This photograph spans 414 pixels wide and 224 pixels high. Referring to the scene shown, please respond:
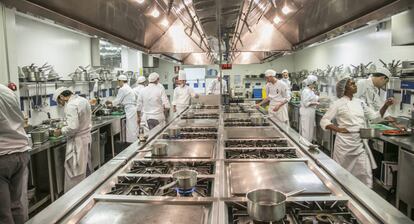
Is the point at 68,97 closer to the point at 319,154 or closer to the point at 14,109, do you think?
the point at 14,109

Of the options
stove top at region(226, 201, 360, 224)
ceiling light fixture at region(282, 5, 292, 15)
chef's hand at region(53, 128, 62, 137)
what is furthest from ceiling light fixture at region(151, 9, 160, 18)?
stove top at region(226, 201, 360, 224)

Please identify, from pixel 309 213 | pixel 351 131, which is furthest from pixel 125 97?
pixel 309 213

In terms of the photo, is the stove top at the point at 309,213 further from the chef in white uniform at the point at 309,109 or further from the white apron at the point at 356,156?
the chef in white uniform at the point at 309,109

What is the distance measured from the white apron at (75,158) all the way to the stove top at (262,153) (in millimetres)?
1998

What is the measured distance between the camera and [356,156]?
2980mm

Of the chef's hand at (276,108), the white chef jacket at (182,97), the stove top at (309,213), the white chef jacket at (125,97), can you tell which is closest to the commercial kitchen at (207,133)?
the stove top at (309,213)

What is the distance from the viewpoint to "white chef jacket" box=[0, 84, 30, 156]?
7.58 feet

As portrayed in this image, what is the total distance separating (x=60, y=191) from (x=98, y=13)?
2.34 meters

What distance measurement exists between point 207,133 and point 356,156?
1457mm

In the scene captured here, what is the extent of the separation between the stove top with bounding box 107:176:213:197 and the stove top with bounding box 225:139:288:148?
0.83 m

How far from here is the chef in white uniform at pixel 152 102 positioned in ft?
16.9

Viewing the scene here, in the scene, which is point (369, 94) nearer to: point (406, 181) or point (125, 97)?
point (406, 181)

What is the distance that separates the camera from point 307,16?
310 cm

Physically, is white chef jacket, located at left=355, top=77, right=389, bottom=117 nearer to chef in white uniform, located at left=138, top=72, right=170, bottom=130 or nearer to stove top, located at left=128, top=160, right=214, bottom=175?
chef in white uniform, located at left=138, top=72, right=170, bottom=130
